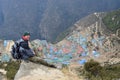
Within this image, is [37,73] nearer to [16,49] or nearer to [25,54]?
[25,54]

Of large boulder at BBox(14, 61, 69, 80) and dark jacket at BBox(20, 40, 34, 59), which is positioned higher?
dark jacket at BBox(20, 40, 34, 59)

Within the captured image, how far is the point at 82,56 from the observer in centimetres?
16838

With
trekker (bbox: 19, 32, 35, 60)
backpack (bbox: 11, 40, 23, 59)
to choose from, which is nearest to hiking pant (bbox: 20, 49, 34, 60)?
trekker (bbox: 19, 32, 35, 60)

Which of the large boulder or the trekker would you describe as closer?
the large boulder

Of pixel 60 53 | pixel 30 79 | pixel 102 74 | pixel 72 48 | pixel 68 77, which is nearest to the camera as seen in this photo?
pixel 30 79

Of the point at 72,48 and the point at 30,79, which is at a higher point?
the point at 72,48

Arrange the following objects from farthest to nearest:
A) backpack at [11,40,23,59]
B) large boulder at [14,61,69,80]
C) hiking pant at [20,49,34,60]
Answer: backpack at [11,40,23,59] → hiking pant at [20,49,34,60] → large boulder at [14,61,69,80]

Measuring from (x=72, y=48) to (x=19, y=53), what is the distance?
157 metres

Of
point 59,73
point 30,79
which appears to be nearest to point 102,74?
point 59,73

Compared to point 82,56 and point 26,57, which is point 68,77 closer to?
point 26,57

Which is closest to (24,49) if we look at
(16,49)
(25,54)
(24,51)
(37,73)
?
(24,51)

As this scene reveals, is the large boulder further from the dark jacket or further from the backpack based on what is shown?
the backpack

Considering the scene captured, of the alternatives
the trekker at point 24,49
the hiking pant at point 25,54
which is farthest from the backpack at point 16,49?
the hiking pant at point 25,54

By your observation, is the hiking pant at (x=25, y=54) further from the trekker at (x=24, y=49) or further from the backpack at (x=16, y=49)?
the backpack at (x=16, y=49)
